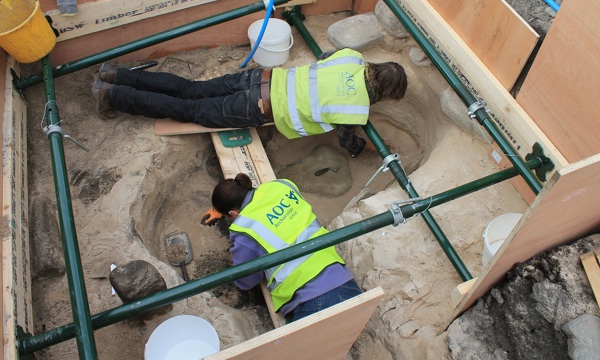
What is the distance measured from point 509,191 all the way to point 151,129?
2516mm

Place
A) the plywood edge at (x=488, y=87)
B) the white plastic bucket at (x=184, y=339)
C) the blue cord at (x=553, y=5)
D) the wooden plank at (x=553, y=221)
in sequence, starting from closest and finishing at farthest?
the wooden plank at (x=553, y=221) → the white plastic bucket at (x=184, y=339) → the plywood edge at (x=488, y=87) → the blue cord at (x=553, y=5)

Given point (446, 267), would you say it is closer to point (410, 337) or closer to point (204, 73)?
point (410, 337)

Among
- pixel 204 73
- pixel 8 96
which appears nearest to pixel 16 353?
pixel 8 96

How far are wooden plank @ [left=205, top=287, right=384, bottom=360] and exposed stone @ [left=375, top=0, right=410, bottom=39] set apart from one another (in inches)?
105

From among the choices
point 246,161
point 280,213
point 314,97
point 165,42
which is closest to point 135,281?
point 280,213

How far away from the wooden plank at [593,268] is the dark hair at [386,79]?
5.49 ft

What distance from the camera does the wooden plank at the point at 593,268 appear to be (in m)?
2.27

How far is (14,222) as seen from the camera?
109 inches

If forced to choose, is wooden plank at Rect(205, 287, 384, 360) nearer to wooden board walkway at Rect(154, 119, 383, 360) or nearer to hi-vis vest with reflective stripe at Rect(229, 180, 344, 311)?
wooden board walkway at Rect(154, 119, 383, 360)

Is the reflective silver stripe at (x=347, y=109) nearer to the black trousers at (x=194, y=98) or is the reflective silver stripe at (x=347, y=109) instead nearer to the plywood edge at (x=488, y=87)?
the black trousers at (x=194, y=98)

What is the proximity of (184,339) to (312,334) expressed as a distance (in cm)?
92

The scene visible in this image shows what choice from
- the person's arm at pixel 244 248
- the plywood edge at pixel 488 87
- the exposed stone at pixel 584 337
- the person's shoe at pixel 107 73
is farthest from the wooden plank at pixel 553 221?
the person's shoe at pixel 107 73

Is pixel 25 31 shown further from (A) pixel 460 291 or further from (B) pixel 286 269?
(A) pixel 460 291

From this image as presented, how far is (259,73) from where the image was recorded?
3846mm
